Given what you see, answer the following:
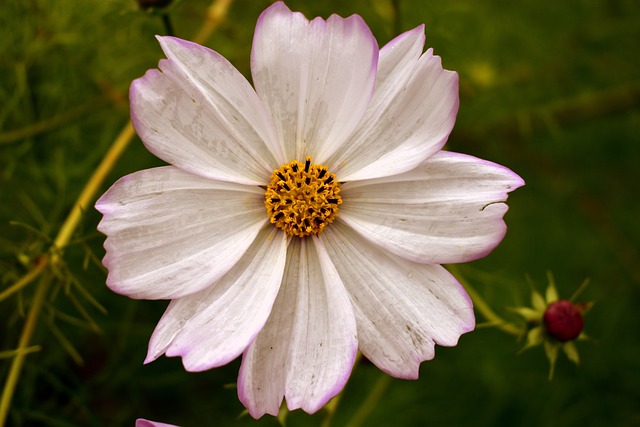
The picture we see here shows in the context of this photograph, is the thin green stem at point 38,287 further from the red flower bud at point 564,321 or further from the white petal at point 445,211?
the red flower bud at point 564,321

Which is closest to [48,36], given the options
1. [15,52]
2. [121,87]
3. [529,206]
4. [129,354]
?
[15,52]

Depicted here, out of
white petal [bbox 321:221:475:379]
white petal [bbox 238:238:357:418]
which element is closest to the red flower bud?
white petal [bbox 321:221:475:379]

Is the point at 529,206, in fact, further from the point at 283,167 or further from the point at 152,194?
the point at 152,194

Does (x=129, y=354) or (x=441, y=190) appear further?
(x=129, y=354)

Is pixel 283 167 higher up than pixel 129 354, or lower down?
higher up

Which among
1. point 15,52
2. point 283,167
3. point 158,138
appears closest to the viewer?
point 158,138

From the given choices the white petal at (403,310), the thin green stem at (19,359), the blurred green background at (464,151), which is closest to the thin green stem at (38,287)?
the thin green stem at (19,359)
